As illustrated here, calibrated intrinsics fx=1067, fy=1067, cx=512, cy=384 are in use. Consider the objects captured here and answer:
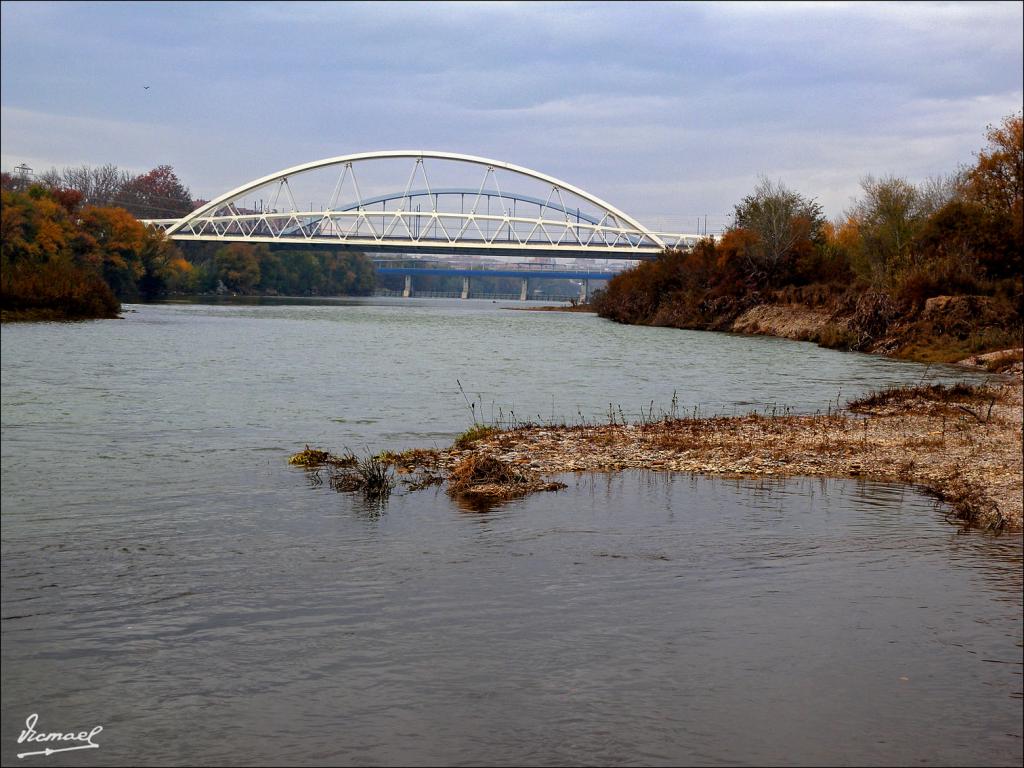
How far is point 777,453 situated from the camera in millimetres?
16375

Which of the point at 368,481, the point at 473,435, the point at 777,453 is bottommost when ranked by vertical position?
the point at 368,481

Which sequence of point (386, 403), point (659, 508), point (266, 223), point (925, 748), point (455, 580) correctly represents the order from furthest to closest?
point (266, 223)
point (386, 403)
point (659, 508)
point (455, 580)
point (925, 748)

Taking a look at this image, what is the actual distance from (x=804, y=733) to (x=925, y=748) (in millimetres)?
686

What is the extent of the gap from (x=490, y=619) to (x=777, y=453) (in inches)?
352

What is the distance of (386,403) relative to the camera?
25125 mm

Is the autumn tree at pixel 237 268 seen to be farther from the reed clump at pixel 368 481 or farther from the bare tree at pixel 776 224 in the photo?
the reed clump at pixel 368 481

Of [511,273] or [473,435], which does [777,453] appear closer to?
[473,435]

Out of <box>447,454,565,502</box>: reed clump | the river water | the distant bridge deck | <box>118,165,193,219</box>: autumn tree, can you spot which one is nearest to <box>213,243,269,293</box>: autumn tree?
<box>118,165,193,219</box>: autumn tree

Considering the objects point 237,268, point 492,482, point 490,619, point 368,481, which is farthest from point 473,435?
point 237,268

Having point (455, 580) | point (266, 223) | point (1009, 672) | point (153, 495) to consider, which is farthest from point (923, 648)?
point (266, 223)

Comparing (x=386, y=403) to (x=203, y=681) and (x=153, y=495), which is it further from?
(x=203, y=681)

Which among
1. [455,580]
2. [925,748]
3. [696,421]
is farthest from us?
[696,421]

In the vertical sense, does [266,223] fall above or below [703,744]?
above

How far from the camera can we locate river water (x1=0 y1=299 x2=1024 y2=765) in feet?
21.2
